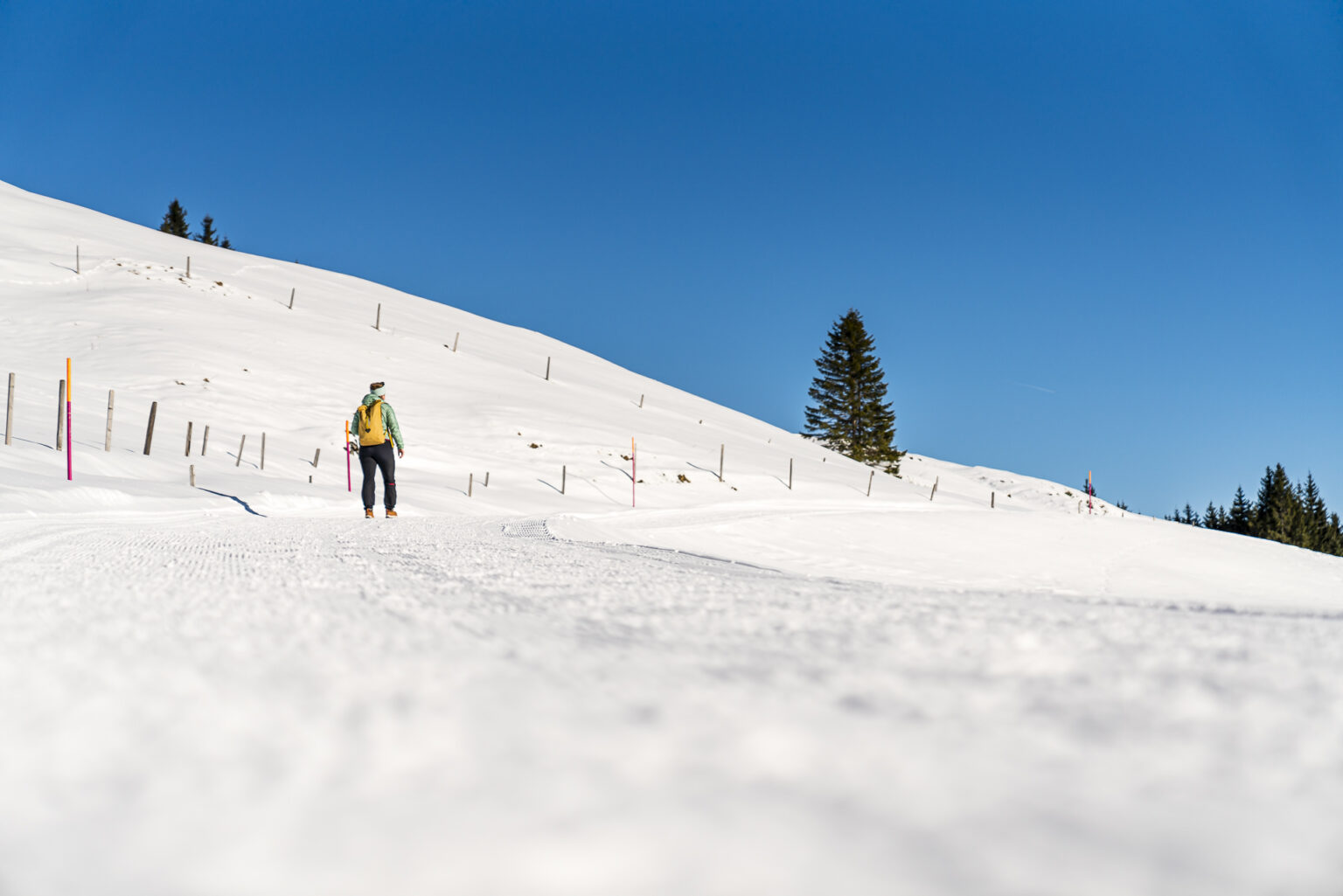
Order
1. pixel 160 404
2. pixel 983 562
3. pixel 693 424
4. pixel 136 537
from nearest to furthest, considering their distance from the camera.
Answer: pixel 136 537 < pixel 983 562 < pixel 160 404 < pixel 693 424

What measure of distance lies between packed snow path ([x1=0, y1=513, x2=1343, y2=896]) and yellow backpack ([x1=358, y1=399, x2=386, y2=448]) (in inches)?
291

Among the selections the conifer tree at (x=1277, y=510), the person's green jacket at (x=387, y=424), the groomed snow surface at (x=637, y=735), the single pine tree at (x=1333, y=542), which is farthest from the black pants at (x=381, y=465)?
the single pine tree at (x=1333, y=542)

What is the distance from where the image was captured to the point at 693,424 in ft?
106

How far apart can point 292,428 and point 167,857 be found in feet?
73.0

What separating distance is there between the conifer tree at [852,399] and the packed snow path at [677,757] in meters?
44.0

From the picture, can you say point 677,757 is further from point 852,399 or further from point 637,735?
point 852,399

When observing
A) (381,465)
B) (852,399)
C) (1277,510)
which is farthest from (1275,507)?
(381,465)

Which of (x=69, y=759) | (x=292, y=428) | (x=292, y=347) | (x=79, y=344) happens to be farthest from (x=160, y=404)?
(x=69, y=759)

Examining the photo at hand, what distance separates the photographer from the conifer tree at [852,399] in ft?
146

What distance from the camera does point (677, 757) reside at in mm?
621

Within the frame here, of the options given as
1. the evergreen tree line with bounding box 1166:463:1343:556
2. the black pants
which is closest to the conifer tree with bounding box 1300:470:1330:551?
the evergreen tree line with bounding box 1166:463:1343:556

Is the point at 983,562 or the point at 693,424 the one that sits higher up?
the point at 693,424

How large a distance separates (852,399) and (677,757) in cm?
4582

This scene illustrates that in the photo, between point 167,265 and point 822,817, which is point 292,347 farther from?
point 822,817
